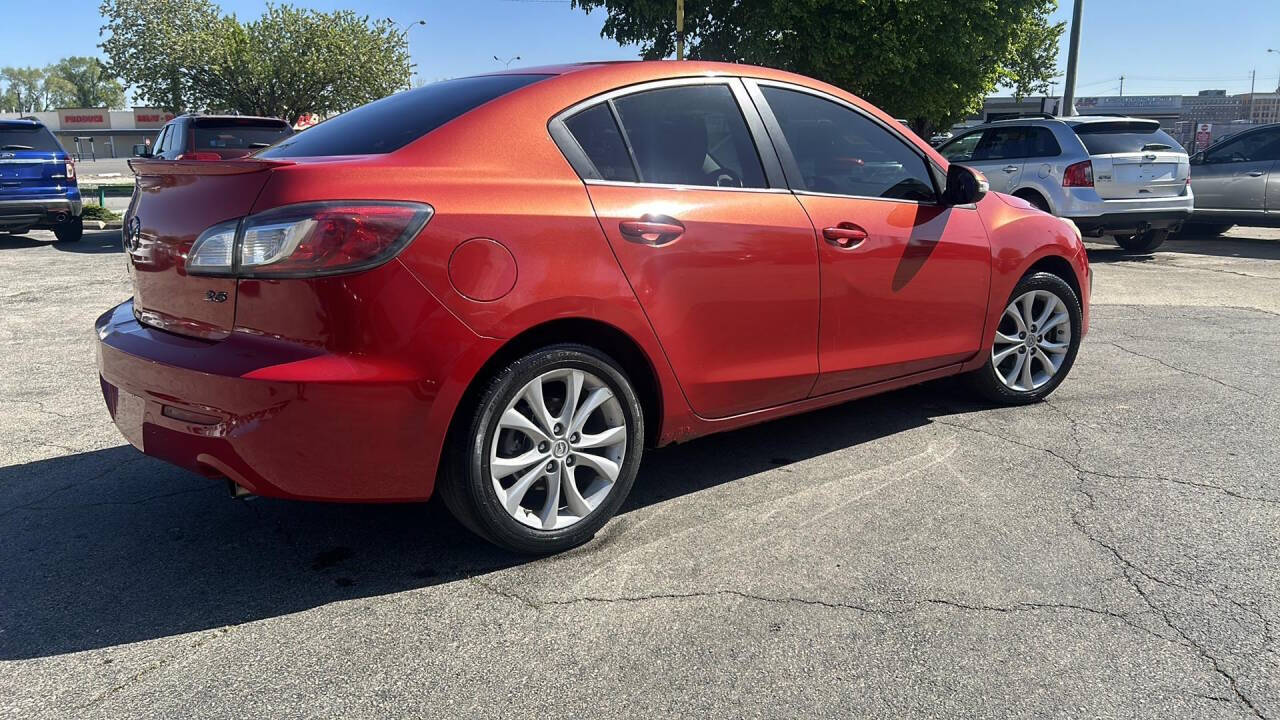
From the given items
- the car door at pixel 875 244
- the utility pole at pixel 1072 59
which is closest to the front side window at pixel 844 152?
the car door at pixel 875 244

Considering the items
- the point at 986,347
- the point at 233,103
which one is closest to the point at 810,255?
the point at 986,347

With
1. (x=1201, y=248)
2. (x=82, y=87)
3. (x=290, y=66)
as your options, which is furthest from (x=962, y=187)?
(x=82, y=87)

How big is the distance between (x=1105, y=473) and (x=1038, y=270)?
4.46 feet

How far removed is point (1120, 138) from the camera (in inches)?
446

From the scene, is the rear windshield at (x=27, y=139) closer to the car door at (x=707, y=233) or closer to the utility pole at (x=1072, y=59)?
the car door at (x=707, y=233)

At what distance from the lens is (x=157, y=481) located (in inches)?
155

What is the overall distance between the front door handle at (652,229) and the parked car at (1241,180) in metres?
Result: 13.1

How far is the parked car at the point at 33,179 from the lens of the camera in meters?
12.5

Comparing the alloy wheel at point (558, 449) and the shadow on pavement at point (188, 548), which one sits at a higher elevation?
the alloy wheel at point (558, 449)

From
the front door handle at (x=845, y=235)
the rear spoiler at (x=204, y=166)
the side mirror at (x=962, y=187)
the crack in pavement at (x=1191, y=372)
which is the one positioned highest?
the rear spoiler at (x=204, y=166)

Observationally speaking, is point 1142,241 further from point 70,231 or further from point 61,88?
point 61,88

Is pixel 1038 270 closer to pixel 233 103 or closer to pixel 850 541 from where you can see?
pixel 850 541

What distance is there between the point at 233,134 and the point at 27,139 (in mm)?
2985

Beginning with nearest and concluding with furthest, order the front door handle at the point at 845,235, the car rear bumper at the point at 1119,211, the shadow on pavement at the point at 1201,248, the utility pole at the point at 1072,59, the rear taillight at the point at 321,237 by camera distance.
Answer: the rear taillight at the point at 321,237
the front door handle at the point at 845,235
the car rear bumper at the point at 1119,211
the shadow on pavement at the point at 1201,248
the utility pole at the point at 1072,59
